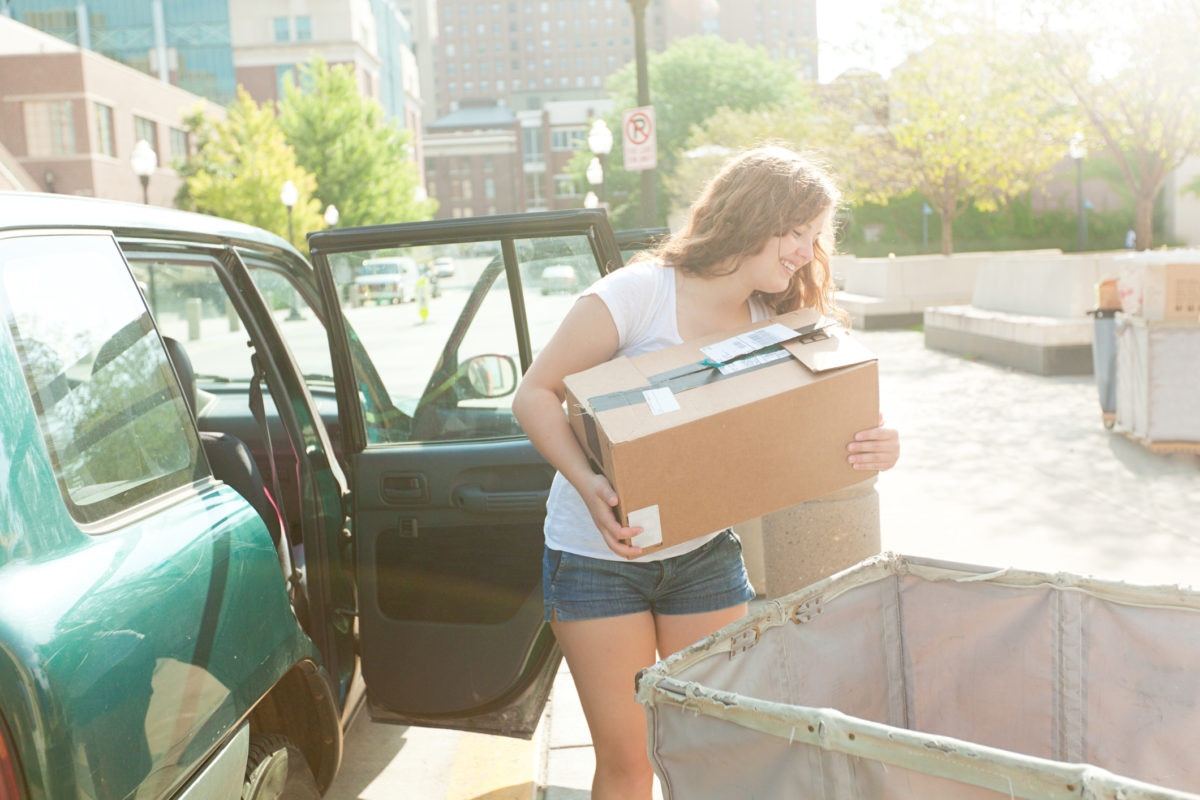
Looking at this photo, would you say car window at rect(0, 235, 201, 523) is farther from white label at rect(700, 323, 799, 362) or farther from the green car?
white label at rect(700, 323, 799, 362)

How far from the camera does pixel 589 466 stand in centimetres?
235

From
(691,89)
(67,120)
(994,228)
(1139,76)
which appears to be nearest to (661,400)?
(1139,76)

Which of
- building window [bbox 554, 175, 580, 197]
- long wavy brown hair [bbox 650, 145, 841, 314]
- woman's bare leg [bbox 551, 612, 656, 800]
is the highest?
building window [bbox 554, 175, 580, 197]

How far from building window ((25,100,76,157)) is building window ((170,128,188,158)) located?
7.66 m

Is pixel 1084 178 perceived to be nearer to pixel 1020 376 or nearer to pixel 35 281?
pixel 1020 376

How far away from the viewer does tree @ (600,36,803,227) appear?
7838 centimetres

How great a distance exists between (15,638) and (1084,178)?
57.7 m

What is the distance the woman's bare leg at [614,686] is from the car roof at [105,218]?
1354mm

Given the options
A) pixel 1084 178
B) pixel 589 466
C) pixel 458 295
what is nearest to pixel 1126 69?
pixel 458 295

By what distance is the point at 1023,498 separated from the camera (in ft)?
25.1

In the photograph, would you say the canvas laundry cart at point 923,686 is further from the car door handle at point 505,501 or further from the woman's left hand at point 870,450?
the car door handle at point 505,501

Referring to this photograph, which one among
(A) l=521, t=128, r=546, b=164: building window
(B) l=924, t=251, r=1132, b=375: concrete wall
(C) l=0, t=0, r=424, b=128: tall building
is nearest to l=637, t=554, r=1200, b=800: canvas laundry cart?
(B) l=924, t=251, r=1132, b=375: concrete wall

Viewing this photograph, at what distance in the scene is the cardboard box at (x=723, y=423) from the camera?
2.13 m

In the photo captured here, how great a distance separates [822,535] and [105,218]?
320 cm
